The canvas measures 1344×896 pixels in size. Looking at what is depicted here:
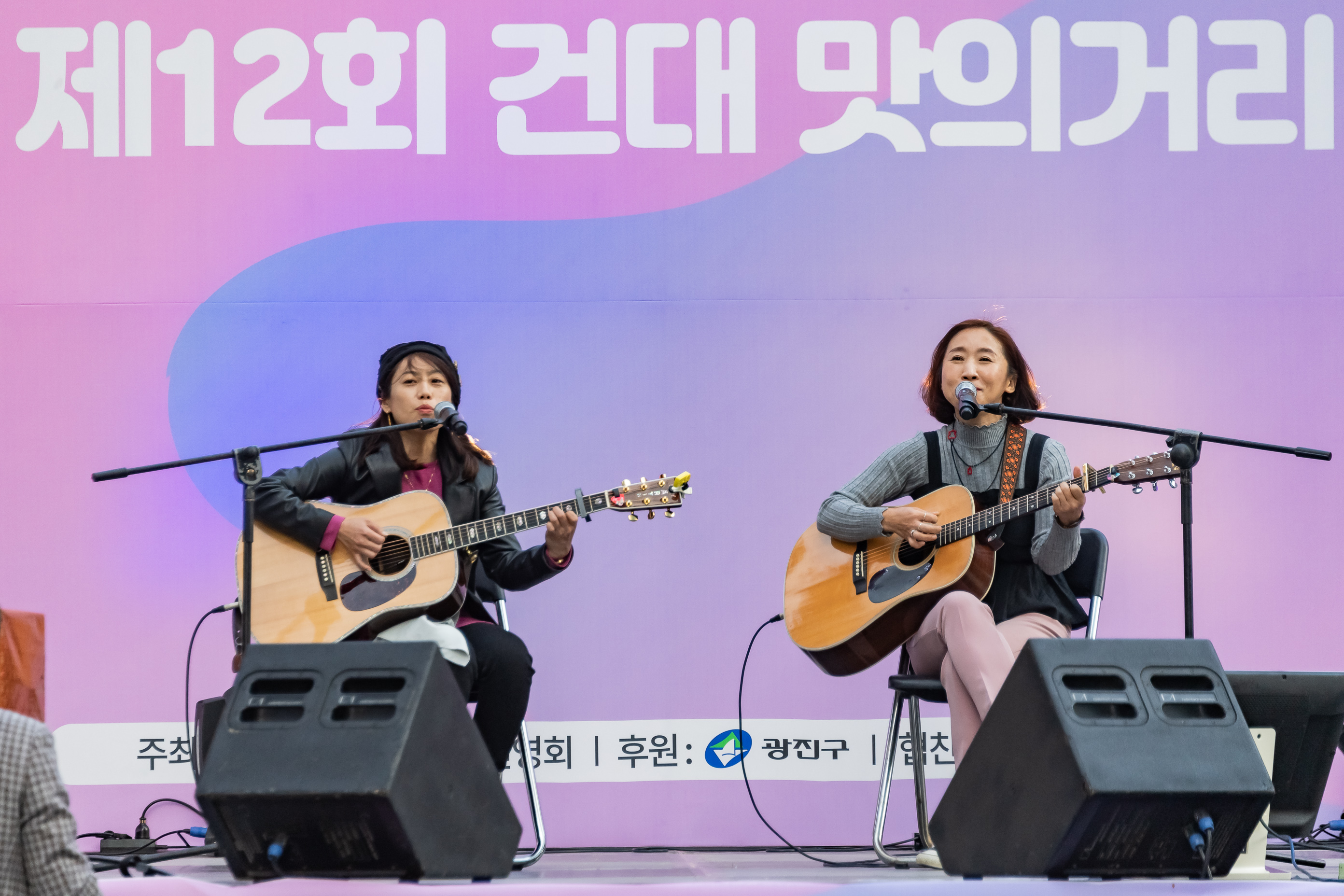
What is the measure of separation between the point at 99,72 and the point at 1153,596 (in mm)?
3400

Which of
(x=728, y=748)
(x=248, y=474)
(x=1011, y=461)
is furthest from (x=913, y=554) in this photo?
(x=248, y=474)

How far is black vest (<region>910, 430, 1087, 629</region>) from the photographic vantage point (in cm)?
325

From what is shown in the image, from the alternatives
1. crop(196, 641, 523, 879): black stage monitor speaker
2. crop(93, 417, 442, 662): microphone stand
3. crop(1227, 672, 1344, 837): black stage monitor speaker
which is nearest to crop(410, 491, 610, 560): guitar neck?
crop(93, 417, 442, 662): microphone stand

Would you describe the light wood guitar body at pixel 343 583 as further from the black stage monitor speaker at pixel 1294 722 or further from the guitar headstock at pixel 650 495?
the black stage monitor speaker at pixel 1294 722

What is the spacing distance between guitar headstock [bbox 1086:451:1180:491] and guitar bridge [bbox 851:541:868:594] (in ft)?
1.89

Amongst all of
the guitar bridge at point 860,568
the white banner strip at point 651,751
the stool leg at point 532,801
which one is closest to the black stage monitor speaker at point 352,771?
the stool leg at point 532,801

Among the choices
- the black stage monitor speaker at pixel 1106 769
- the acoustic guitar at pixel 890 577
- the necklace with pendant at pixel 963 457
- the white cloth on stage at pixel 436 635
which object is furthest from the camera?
the necklace with pendant at pixel 963 457

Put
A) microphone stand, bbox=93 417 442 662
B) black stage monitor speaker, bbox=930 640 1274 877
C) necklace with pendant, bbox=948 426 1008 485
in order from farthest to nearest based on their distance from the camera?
necklace with pendant, bbox=948 426 1008 485
microphone stand, bbox=93 417 442 662
black stage monitor speaker, bbox=930 640 1274 877

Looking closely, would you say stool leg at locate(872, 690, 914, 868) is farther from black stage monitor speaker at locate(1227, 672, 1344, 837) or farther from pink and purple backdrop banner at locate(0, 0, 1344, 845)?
black stage monitor speaker at locate(1227, 672, 1344, 837)

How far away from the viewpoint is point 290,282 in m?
4.05

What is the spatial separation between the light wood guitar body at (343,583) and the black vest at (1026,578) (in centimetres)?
128

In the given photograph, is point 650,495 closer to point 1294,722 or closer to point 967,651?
point 967,651

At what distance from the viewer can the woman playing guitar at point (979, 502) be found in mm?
2967

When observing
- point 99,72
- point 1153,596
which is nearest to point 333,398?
point 99,72
